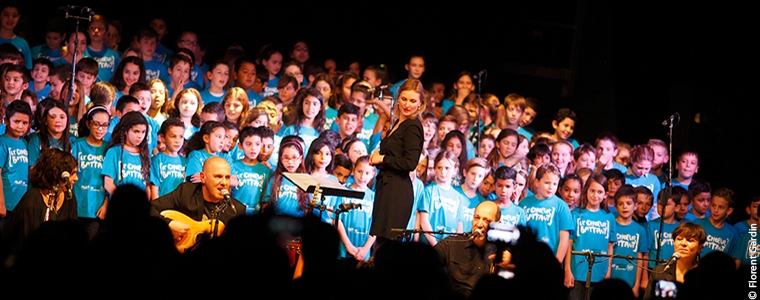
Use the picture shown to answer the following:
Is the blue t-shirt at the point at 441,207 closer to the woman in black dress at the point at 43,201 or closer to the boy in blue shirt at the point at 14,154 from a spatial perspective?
the woman in black dress at the point at 43,201

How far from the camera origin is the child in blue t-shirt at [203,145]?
786 centimetres

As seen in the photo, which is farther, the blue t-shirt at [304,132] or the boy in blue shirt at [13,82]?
the blue t-shirt at [304,132]

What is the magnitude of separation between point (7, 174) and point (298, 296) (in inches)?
174

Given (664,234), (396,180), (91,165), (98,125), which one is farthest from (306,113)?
(664,234)

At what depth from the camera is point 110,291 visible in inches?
148

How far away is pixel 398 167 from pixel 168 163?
250 centimetres

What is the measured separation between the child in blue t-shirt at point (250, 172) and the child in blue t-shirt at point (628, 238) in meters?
3.53

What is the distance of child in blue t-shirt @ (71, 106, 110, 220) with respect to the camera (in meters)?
7.46

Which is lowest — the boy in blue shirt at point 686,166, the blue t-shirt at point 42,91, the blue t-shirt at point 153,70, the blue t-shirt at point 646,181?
the blue t-shirt at point 646,181

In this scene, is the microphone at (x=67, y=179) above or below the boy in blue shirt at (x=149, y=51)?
below

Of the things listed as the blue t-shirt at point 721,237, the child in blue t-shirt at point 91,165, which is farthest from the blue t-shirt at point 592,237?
the child in blue t-shirt at point 91,165

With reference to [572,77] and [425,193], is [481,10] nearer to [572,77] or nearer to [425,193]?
[572,77]

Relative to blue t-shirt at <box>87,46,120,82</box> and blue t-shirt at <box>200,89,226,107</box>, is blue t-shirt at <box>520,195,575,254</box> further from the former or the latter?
blue t-shirt at <box>87,46,120,82</box>

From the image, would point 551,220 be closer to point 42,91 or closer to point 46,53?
point 42,91
